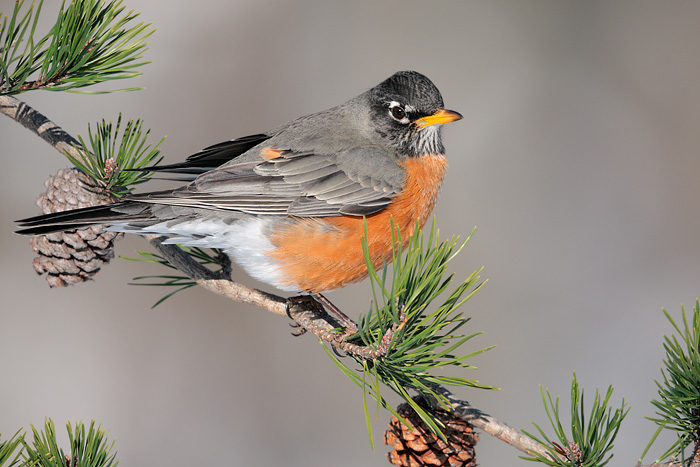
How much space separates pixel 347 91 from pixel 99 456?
4572 mm

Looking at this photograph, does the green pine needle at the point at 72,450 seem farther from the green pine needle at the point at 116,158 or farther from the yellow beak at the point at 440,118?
the yellow beak at the point at 440,118

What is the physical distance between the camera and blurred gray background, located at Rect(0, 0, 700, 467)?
4520 millimetres

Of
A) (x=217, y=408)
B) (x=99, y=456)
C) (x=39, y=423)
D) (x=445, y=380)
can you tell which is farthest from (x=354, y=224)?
(x=39, y=423)

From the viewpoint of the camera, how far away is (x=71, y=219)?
226 cm

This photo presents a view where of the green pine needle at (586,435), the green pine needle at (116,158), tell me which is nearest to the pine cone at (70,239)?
the green pine needle at (116,158)

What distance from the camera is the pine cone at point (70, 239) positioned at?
2580 millimetres

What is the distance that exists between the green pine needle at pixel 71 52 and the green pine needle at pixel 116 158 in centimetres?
24

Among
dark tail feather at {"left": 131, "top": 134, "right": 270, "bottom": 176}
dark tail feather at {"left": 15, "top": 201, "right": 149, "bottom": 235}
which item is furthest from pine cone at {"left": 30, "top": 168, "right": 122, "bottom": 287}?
dark tail feather at {"left": 131, "top": 134, "right": 270, "bottom": 176}

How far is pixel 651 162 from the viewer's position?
18.2 ft

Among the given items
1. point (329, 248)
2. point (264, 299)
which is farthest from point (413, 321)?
point (264, 299)

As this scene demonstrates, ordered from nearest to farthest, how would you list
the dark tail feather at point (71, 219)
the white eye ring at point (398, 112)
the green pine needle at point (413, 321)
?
the green pine needle at point (413, 321), the dark tail feather at point (71, 219), the white eye ring at point (398, 112)

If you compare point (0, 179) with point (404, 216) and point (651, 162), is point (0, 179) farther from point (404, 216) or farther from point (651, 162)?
point (651, 162)

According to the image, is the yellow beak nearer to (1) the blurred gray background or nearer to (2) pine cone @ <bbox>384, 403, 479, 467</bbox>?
(2) pine cone @ <bbox>384, 403, 479, 467</bbox>

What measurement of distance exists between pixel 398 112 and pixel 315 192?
0.72 metres
